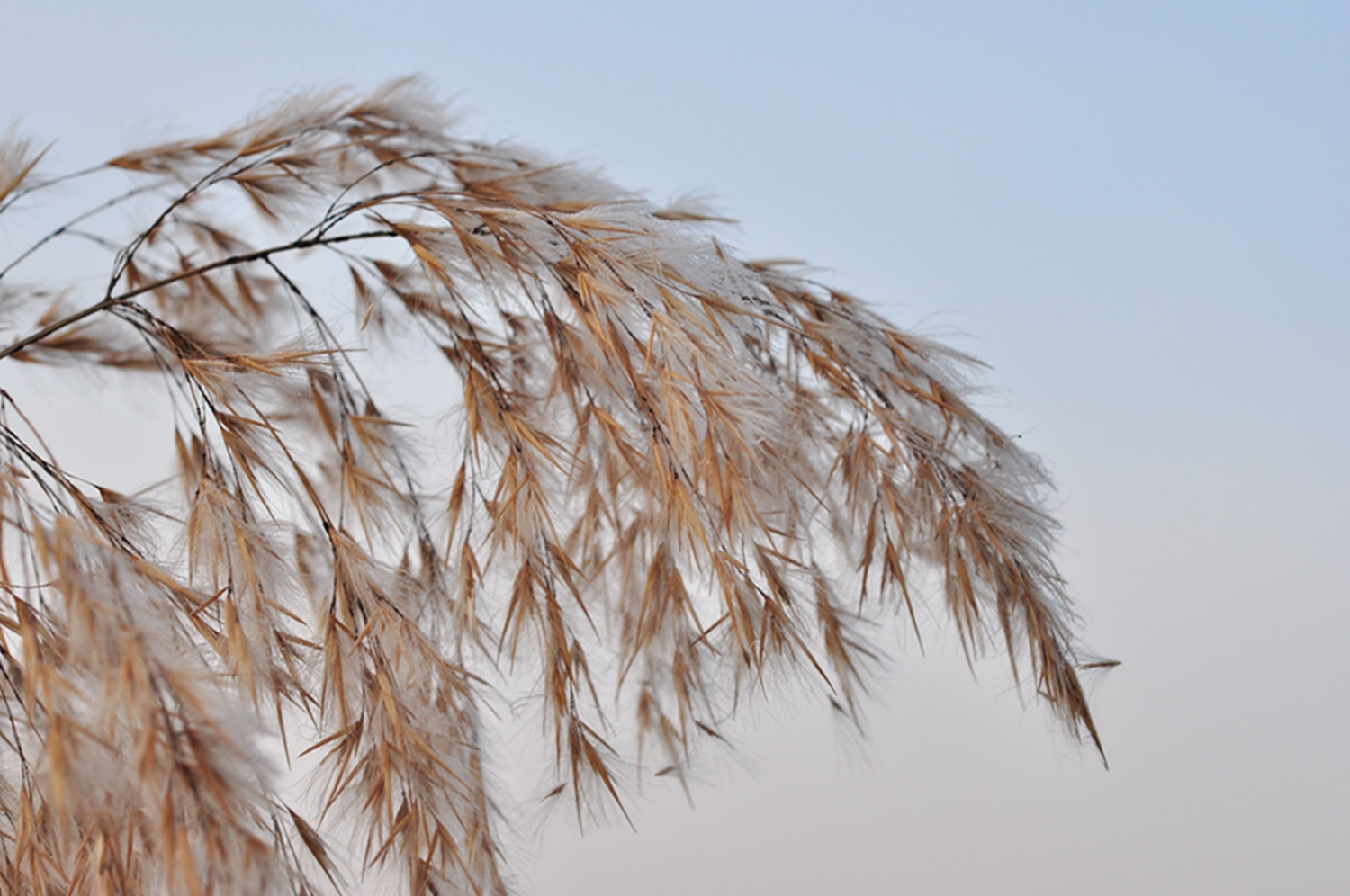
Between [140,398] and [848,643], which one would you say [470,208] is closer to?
[848,643]

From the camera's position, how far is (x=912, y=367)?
846mm

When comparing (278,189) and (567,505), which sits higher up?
(278,189)

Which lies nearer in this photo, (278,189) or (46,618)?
(46,618)

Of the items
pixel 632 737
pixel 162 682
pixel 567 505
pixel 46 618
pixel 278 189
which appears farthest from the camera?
pixel 632 737

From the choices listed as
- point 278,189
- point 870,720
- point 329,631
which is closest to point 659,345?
point 329,631

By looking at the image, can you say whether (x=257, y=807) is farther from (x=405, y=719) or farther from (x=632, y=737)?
(x=632, y=737)

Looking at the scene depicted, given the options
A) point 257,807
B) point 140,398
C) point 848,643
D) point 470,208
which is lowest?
point 257,807

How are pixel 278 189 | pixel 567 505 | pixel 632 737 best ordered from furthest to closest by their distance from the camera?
pixel 632 737 < pixel 278 189 < pixel 567 505

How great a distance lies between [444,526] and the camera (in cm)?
89

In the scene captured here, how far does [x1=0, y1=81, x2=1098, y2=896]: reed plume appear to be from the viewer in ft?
1.59

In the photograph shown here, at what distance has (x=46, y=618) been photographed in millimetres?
574

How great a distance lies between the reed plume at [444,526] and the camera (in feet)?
1.59

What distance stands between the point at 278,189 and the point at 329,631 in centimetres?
57

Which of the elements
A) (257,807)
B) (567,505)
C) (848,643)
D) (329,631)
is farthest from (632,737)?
(257,807)
